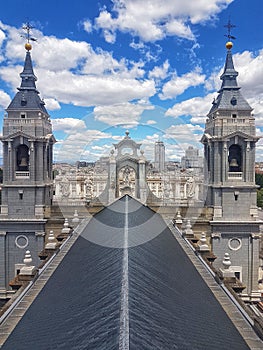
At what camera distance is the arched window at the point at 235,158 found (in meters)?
22.1

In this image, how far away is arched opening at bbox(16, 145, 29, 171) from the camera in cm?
2242

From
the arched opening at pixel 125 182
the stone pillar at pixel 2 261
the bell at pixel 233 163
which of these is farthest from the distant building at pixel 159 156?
the stone pillar at pixel 2 261

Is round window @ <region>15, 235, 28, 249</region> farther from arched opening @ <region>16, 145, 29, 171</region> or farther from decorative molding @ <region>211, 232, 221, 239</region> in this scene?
decorative molding @ <region>211, 232, 221, 239</region>

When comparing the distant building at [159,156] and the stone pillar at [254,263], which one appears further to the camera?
the distant building at [159,156]

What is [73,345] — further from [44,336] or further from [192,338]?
[192,338]

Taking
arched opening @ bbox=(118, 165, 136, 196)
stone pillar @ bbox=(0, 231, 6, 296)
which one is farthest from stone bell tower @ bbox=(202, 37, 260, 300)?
stone pillar @ bbox=(0, 231, 6, 296)

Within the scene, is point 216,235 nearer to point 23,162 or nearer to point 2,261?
point 23,162

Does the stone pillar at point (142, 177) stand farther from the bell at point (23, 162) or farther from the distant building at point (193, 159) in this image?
the bell at point (23, 162)

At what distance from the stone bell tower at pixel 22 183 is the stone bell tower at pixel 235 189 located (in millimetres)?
10878

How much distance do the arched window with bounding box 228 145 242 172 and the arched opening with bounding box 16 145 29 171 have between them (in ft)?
43.0

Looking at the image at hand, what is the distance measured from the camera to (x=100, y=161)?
30797 mm

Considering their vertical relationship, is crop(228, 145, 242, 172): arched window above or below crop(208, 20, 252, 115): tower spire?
below

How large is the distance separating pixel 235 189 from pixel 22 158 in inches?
544

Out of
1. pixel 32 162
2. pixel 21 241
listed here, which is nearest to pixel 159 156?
pixel 32 162
